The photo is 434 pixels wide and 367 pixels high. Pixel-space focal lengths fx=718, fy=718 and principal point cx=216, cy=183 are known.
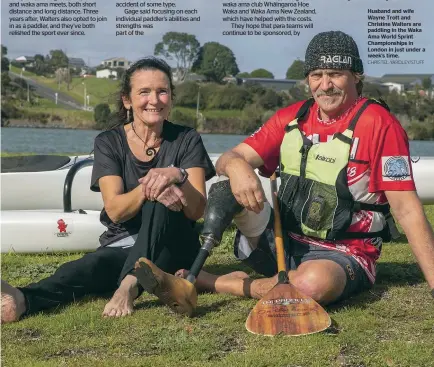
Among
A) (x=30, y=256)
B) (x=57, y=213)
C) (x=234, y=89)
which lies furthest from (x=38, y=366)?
(x=234, y=89)

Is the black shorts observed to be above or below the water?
above

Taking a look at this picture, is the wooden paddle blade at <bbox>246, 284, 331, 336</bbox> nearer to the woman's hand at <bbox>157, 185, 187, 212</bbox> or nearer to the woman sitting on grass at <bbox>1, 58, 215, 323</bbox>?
the woman sitting on grass at <bbox>1, 58, 215, 323</bbox>

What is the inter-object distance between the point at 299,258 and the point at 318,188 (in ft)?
1.55

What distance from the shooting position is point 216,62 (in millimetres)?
46094

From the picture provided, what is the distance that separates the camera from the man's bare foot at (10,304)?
3.86 meters

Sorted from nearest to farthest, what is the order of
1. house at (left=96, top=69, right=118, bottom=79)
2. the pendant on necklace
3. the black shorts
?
the black shorts < the pendant on necklace < house at (left=96, top=69, right=118, bottom=79)

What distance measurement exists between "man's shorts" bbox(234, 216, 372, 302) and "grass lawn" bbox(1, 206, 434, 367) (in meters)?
0.11

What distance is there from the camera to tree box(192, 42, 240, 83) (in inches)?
1774

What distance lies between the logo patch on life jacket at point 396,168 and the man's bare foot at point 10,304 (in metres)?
2.15

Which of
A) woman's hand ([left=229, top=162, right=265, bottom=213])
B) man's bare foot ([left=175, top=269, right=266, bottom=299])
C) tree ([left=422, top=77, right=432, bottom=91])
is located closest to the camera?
woman's hand ([left=229, top=162, right=265, bottom=213])

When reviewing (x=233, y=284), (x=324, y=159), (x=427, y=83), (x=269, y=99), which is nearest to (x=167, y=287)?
(x=233, y=284)

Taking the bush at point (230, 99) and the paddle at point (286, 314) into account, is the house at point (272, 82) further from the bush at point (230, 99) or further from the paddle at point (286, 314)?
the paddle at point (286, 314)

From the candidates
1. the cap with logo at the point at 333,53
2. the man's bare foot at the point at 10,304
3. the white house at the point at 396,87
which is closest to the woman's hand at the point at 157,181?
the man's bare foot at the point at 10,304

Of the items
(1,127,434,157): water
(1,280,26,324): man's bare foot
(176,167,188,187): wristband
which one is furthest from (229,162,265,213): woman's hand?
(1,127,434,157): water
